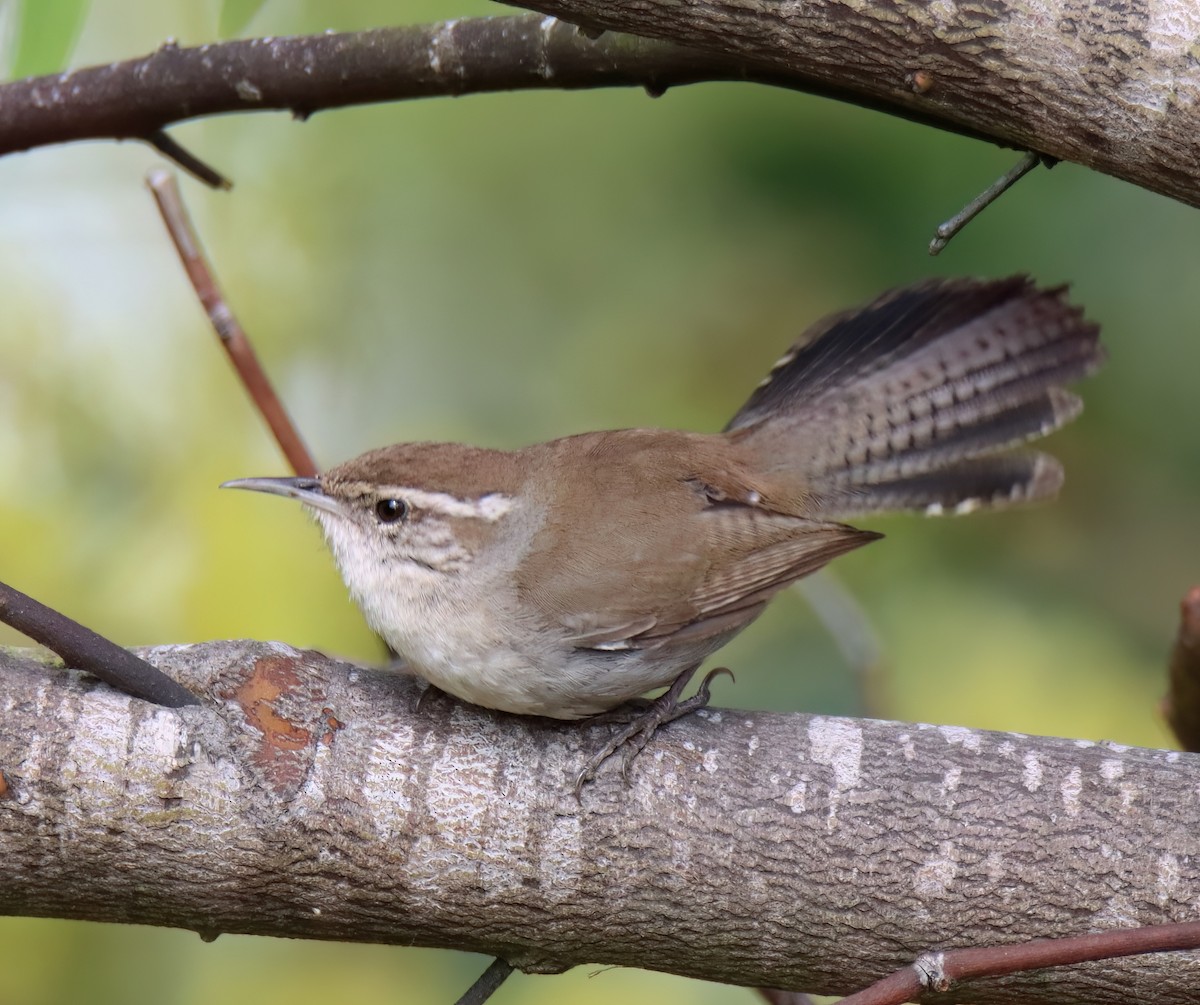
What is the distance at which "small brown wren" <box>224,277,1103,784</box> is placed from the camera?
8.80ft

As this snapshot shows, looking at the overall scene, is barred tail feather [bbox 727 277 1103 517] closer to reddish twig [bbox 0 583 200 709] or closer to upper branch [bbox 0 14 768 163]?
upper branch [bbox 0 14 768 163]

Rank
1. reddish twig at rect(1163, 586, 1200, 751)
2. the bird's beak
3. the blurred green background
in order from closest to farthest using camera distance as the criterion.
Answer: reddish twig at rect(1163, 586, 1200, 751), the bird's beak, the blurred green background

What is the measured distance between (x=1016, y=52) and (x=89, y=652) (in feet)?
6.22

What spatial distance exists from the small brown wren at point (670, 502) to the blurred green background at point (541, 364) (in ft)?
2.76

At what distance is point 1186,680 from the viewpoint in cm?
281

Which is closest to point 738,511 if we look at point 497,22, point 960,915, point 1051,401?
point 1051,401

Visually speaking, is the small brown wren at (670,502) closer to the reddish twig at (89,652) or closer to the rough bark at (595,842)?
the rough bark at (595,842)

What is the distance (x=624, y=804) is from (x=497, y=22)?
1663mm

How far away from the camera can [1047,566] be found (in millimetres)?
3994

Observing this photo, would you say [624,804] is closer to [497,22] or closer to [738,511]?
[738,511]

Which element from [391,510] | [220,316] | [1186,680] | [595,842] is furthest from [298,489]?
[1186,680]

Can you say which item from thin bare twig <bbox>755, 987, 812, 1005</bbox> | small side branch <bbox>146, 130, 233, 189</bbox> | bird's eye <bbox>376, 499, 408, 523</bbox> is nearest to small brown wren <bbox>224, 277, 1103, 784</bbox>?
bird's eye <bbox>376, 499, 408, 523</bbox>

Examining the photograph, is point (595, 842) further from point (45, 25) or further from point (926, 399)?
point (45, 25)

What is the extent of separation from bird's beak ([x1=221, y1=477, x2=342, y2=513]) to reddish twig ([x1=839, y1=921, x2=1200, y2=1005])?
1.52 meters
